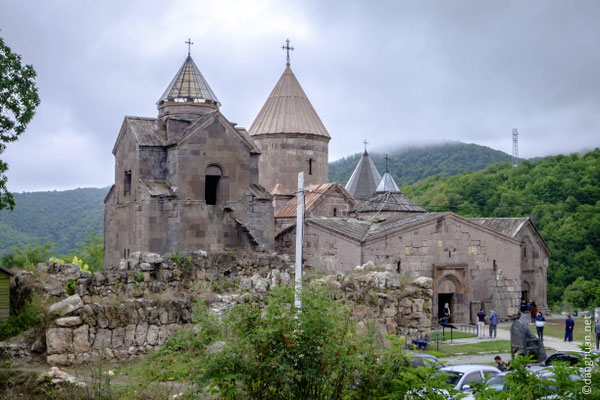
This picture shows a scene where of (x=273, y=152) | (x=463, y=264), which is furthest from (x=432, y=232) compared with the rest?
(x=273, y=152)

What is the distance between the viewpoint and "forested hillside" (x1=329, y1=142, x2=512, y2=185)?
6669 cm

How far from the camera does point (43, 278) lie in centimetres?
1044

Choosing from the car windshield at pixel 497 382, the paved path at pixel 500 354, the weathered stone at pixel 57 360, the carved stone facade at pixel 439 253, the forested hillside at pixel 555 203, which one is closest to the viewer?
the car windshield at pixel 497 382

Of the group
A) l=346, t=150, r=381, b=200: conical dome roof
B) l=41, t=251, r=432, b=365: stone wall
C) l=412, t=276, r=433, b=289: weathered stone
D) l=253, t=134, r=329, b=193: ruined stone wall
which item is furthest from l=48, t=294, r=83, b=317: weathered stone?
l=346, t=150, r=381, b=200: conical dome roof

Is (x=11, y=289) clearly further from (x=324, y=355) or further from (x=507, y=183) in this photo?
(x=507, y=183)

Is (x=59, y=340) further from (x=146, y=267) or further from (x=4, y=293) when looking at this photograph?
(x=146, y=267)

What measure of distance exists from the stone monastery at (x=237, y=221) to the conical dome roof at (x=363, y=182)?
24.2ft

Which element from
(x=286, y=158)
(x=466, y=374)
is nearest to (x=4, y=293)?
(x=466, y=374)

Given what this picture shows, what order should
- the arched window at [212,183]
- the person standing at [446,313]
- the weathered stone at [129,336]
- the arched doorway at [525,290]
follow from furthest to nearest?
the arched doorway at [525,290]
the arched window at [212,183]
the person standing at [446,313]
the weathered stone at [129,336]

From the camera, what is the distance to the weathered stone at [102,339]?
27.3 feet

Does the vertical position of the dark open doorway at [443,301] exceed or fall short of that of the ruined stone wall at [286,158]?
it falls short

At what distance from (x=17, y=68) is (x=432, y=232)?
37.6 ft

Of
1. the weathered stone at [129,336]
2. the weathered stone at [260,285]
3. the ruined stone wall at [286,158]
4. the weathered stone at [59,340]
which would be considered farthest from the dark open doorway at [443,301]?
the weathered stone at [59,340]

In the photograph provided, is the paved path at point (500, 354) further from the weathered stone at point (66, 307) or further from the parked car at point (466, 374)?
the weathered stone at point (66, 307)
